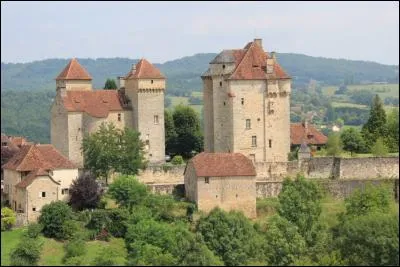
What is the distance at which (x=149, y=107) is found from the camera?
62.2 m

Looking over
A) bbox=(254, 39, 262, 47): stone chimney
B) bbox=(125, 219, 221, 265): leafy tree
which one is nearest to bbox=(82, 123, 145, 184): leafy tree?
bbox=(125, 219, 221, 265): leafy tree

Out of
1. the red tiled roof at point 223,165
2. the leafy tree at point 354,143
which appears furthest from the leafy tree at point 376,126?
the red tiled roof at point 223,165

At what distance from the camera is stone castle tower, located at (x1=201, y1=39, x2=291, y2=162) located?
5791 centimetres

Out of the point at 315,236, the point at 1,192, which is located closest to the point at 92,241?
the point at 1,192

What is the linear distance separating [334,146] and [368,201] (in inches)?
530

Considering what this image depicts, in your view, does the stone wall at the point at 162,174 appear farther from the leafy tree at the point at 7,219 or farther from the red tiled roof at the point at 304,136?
the red tiled roof at the point at 304,136

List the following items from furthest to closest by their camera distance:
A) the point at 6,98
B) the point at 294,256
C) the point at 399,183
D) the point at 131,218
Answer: the point at 6,98
the point at 399,183
the point at 131,218
the point at 294,256

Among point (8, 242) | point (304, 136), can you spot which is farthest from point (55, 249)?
point (304, 136)

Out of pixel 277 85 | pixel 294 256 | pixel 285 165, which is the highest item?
pixel 277 85

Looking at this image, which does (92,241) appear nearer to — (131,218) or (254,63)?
(131,218)

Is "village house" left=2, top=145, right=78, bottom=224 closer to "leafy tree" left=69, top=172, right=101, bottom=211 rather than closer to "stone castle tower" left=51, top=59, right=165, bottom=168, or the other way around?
"leafy tree" left=69, top=172, right=101, bottom=211

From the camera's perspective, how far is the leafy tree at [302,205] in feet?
167

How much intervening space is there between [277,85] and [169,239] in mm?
13092

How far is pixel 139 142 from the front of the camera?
58344 millimetres
